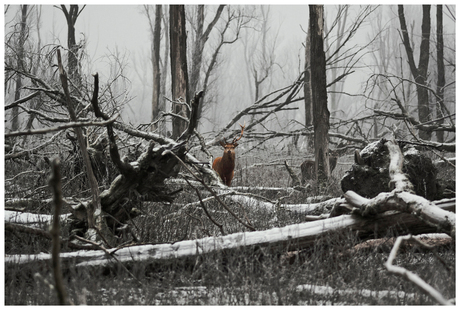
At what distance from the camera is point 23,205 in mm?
4121

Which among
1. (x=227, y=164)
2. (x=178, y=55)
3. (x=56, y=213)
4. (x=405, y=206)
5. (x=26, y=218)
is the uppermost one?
(x=178, y=55)

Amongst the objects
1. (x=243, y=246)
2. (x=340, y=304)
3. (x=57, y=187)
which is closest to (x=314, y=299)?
(x=340, y=304)

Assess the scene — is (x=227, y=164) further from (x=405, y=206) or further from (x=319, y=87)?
(x=405, y=206)

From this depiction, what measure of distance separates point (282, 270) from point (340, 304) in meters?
0.41

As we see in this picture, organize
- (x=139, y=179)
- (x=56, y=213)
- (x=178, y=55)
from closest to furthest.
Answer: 1. (x=56, y=213)
2. (x=139, y=179)
3. (x=178, y=55)

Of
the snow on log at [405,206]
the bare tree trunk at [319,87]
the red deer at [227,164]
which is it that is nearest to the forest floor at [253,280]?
the snow on log at [405,206]

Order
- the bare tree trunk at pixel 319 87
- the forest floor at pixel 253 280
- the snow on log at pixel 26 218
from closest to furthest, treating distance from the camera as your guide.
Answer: the forest floor at pixel 253 280 → the snow on log at pixel 26 218 → the bare tree trunk at pixel 319 87

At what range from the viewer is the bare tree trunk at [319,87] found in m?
6.70

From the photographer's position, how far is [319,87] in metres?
6.76

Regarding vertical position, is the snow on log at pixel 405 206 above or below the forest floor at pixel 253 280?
above

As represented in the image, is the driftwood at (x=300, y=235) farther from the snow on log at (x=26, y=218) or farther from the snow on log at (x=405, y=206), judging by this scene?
the snow on log at (x=26, y=218)

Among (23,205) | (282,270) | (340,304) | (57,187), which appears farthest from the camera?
(23,205)

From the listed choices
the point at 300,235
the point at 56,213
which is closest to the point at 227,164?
the point at 300,235
